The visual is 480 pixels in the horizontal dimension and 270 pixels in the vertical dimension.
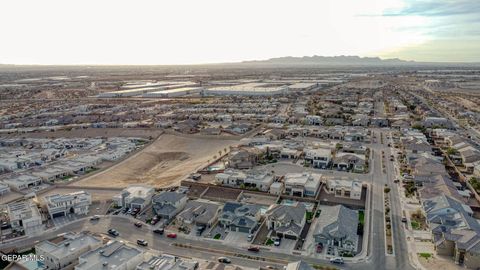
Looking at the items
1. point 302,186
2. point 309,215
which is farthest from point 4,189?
point 309,215

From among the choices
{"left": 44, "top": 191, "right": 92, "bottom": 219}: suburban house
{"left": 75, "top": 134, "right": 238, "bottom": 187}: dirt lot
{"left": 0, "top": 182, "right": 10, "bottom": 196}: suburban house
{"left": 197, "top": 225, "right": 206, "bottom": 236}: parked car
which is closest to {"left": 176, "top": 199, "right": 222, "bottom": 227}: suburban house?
{"left": 197, "top": 225, "right": 206, "bottom": 236}: parked car

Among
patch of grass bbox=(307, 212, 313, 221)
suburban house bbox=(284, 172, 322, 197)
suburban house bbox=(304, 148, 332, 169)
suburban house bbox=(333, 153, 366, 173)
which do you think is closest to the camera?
patch of grass bbox=(307, 212, 313, 221)

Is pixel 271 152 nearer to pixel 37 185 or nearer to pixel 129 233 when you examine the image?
pixel 129 233

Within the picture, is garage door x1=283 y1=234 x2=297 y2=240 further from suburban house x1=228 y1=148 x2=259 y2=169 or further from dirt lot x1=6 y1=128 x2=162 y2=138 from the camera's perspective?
dirt lot x1=6 y1=128 x2=162 y2=138

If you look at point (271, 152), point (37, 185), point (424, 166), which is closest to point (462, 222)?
point (424, 166)

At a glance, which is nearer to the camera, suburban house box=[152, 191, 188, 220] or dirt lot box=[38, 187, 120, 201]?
suburban house box=[152, 191, 188, 220]

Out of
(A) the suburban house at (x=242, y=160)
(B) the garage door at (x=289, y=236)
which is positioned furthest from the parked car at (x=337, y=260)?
(A) the suburban house at (x=242, y=160)

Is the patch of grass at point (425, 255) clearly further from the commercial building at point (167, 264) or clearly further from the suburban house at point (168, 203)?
the suburban house at point (168, 203)

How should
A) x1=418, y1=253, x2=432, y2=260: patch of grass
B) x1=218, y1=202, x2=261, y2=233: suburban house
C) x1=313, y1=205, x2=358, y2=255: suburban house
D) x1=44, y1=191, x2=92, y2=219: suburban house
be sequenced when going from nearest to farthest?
x1=418, y1=253, x2=432, y2=260: patch of grass < x1=313, y1=205, x2=358, y2=255: suburban house < x1=218, y1=202, x2=261, y2=233: suburban house < x1=44, y1=191, x2=92, y2=219: suburban house

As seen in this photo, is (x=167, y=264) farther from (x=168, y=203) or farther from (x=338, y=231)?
(x=338, y=231)
